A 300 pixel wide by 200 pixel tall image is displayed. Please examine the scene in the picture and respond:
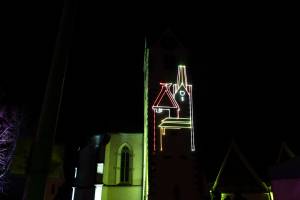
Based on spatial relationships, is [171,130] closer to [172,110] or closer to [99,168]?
[172,110]

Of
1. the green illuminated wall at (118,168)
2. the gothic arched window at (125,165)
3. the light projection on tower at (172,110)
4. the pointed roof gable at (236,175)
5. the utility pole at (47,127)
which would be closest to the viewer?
the utility pole at (47,127)

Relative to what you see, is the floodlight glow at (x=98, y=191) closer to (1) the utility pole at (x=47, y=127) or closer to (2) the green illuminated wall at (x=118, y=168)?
(2) the green illuminated wall at (x=118, y=168)

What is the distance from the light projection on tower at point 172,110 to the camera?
20172mm

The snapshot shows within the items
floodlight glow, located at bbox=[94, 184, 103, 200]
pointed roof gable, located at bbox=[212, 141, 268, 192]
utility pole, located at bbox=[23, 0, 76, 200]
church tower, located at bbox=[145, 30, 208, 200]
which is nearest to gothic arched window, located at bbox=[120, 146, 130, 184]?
floodlight glow, located at bbox=[94, 184, 103, 200]

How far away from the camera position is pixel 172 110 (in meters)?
20.6

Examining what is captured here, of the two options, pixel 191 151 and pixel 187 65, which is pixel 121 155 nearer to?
pixel 191 151

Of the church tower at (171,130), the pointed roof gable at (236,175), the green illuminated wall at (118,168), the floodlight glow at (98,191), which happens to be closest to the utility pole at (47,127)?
the church tower at (171,130)

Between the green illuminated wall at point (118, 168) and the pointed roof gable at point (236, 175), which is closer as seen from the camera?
the green illuminated wall at point (118, 168)

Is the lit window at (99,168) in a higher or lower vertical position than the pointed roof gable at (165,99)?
lower

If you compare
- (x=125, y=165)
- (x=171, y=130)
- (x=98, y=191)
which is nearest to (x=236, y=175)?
(x=171, y=130)

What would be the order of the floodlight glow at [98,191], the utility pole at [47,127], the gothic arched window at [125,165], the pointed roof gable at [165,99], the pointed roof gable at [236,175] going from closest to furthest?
the utility pole at [47,127], the floodlight glow at [98,191], the pointed roof gable at [165,99], the pointed roof gable at [236,175], the gothic arched window at [125,165]

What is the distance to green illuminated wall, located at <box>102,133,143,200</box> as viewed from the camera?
834 inches

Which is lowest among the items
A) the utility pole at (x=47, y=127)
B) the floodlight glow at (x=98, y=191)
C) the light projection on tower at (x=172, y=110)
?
the floodlight glow at (x=98, y=191)

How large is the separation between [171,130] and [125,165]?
4.92 m
